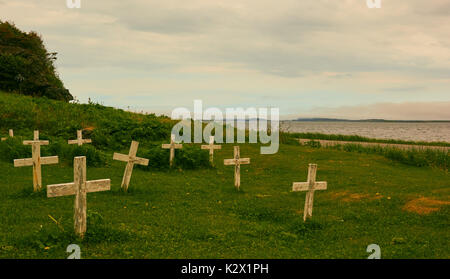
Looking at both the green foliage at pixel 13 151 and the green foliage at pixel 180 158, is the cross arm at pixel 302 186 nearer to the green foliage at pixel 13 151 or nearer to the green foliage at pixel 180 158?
the green foliage at pixel 180 158

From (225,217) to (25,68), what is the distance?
4539 cm

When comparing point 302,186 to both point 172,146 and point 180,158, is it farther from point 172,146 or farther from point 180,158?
point 180,158

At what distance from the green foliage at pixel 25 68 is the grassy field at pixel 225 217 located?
32.7 m

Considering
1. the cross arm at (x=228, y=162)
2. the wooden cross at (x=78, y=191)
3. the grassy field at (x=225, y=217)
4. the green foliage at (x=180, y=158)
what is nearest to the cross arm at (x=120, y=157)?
the grassy field at (x=225, y=217)

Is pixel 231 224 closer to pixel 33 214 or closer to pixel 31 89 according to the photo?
pixel 33 214

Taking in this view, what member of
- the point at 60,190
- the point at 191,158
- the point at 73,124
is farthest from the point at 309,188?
the point at 73,124

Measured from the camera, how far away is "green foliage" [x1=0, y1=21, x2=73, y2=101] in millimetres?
50031

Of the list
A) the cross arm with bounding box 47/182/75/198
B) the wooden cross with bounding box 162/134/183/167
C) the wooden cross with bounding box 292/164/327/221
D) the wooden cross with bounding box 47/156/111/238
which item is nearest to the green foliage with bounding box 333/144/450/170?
the wooden cross with bounding box 162/134/183/167

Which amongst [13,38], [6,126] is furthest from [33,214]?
[13,38]

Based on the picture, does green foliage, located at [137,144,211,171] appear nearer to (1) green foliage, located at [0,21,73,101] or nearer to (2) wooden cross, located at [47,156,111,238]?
(2) wooden cross, located at [47,156,111,238]

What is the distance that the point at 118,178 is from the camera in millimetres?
19547

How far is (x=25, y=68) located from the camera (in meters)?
50.7

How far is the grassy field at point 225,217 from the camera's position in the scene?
9.49 meters

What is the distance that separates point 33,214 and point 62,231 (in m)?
3.01
